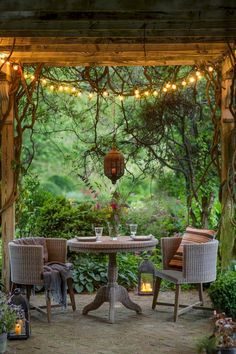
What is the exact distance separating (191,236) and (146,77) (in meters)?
2.60

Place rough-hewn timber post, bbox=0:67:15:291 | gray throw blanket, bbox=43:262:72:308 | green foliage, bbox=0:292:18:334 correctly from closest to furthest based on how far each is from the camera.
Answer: green foliage, bbox=0:292:18:334 → gray throw blanket, bbox=43:262:72:308 → rough-hewn timber post, bbox=0:67:15:291

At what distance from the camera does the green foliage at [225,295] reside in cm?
580

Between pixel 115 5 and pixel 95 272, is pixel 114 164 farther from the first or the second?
pixel 115 5

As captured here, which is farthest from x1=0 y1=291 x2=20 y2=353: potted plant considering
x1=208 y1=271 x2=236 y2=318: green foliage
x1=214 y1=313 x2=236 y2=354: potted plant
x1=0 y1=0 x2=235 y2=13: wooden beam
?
x1=0 y1=0 x2=235 y2=13: wooden beam

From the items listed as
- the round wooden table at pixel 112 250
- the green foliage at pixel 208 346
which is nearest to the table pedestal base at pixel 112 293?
the round wooden table at pixel 112 250

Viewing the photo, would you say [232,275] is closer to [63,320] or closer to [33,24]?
[63,320]

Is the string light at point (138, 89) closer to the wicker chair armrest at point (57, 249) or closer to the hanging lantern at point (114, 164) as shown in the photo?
the hanging lantern at point (114, 164)

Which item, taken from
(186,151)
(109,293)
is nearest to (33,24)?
(109,293)

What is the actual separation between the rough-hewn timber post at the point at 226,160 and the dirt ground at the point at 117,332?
2.91 ft

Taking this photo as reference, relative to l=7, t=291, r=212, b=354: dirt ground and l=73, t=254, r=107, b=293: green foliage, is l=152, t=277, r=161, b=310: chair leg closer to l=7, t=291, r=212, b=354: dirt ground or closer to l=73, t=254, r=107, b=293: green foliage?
l=7, t=291, r=212, b=354: dirt ground

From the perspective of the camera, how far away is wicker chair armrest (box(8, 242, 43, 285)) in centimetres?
611

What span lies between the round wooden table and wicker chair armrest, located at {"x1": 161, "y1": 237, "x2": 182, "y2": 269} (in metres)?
0.40

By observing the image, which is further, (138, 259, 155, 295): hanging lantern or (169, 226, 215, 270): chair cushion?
(138, 259, 155, 295): hanging lantern

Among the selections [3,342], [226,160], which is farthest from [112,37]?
[3,342]
